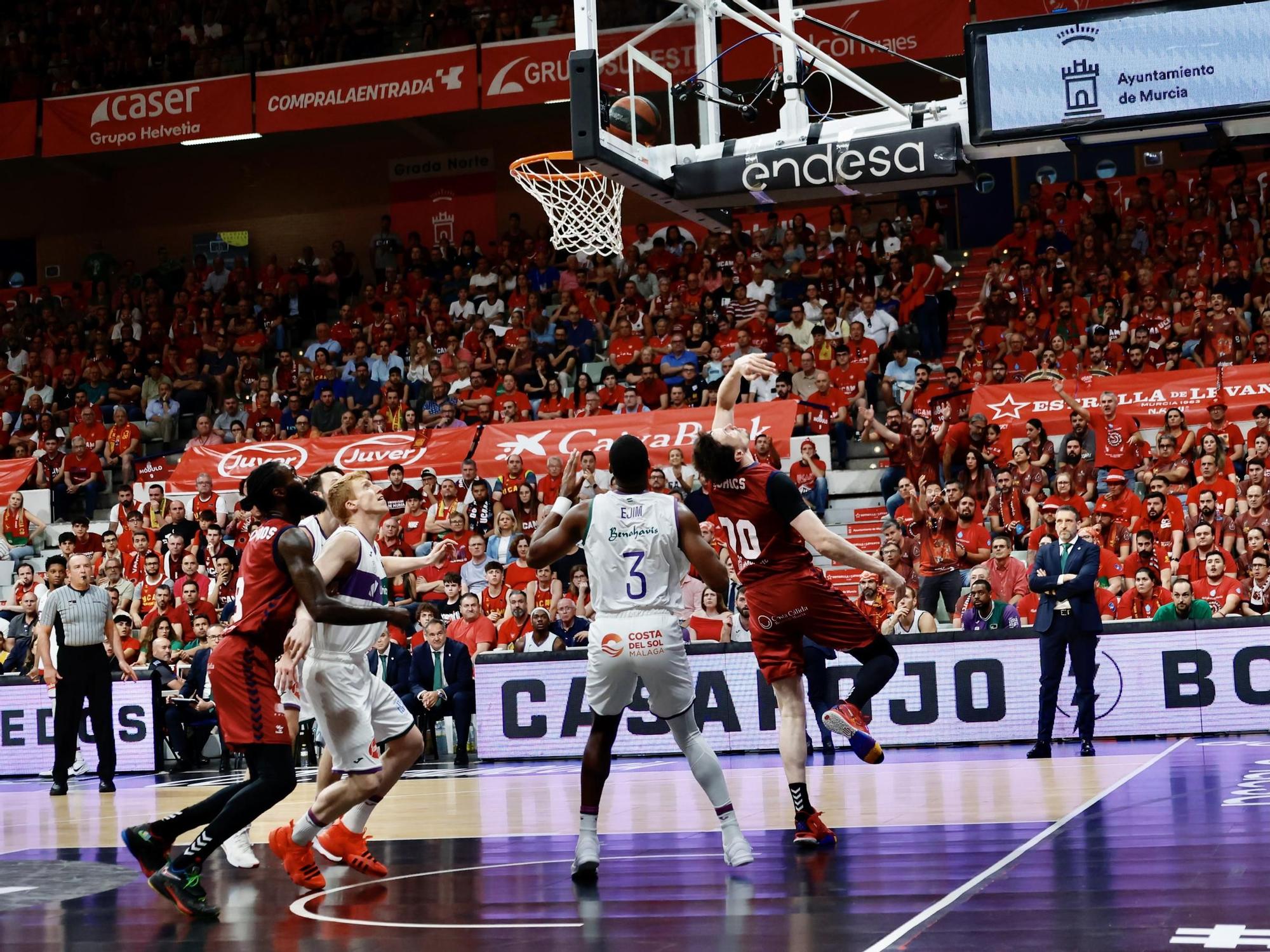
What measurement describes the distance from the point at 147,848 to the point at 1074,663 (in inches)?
332

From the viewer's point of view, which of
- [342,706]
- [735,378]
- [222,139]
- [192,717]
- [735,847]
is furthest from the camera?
[222,139]

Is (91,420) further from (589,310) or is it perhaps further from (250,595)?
(250,595)

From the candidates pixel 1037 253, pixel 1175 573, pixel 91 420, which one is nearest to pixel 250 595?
pixel 1175 573

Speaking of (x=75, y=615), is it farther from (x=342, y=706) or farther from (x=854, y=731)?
(x=854, y=731)

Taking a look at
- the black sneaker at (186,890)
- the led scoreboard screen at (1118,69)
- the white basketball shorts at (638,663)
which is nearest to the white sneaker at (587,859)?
the white basketball shorts at (638,663)

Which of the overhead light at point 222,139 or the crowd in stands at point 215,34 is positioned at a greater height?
the crowd in stands at point 215,34

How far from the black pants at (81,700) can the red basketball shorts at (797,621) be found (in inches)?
315

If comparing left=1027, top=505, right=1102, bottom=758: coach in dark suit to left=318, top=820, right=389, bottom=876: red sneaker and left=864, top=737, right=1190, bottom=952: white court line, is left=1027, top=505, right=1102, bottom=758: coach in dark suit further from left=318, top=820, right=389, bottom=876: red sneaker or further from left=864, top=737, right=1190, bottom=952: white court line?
left=318, top=820, right=389, bottom=876: red sneaker

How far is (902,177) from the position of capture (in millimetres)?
11578

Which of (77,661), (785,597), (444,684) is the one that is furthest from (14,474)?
(785,597)

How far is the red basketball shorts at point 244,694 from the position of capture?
7.21m

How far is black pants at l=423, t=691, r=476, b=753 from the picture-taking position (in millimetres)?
15953

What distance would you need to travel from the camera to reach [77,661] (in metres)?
14.3

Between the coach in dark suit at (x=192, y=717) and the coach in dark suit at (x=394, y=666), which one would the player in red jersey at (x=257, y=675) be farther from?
the coach in dark suit at (x=192, y=717)
